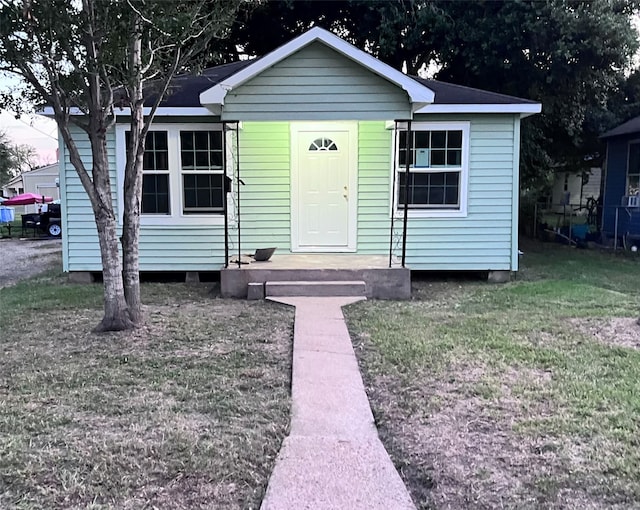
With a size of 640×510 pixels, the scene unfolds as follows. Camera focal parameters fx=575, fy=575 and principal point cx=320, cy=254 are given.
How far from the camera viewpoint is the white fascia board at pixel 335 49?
7.07 m

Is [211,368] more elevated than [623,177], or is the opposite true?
[623,177]

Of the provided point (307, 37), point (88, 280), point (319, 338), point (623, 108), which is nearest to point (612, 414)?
point (319, 338)

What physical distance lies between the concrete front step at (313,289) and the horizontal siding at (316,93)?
213 centimetres

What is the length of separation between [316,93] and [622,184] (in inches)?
403

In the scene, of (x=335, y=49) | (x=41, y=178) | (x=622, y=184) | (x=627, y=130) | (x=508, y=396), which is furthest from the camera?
(x=41, y=178)

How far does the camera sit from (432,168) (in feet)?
28.8

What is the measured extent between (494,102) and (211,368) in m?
6.07

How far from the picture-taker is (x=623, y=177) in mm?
14305

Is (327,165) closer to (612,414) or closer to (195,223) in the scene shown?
(195,223)

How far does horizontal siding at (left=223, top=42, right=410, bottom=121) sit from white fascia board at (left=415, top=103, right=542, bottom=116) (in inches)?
49.5

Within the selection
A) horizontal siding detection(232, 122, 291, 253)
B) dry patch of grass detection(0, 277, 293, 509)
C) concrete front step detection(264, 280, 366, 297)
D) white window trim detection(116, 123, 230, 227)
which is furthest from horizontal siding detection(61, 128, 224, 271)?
dry patch of grass detection(0, 277, 293, 509)

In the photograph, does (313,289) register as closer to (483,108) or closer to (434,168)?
(434,168)

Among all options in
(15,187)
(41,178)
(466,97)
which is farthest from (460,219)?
(15,187)

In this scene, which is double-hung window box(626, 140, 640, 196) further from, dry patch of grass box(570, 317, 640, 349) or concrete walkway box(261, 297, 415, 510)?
concrete walkway box(261, 297, 415, 510)
